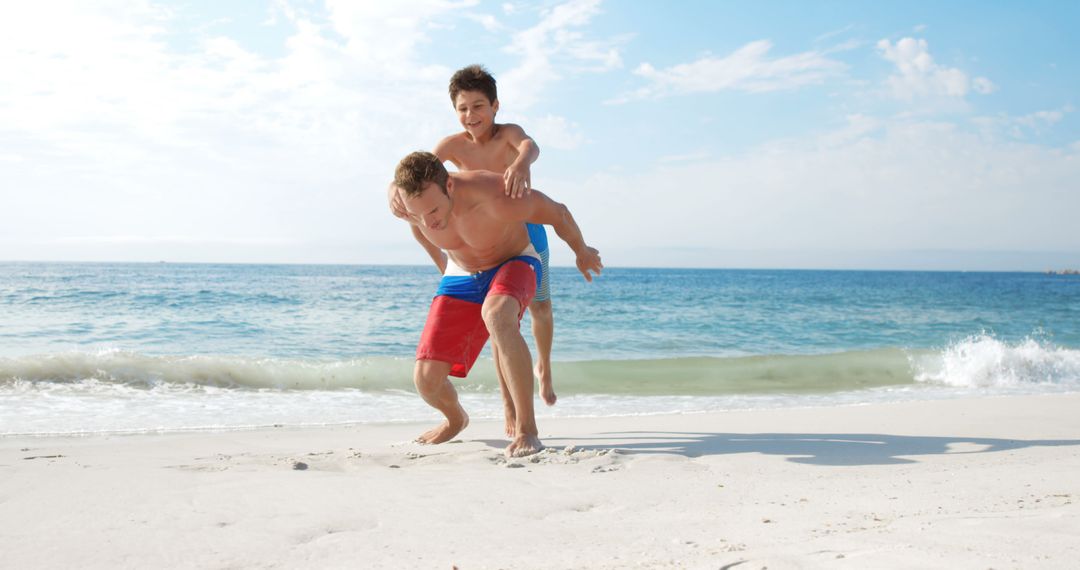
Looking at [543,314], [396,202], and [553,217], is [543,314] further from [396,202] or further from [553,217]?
[396,202]

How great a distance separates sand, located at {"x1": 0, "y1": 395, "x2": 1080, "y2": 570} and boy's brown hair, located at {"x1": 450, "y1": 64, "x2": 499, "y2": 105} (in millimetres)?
1934

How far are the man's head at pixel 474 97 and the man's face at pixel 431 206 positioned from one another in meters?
0.81

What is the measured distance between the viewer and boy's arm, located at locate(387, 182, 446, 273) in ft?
12.1

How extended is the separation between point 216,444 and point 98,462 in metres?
0.77

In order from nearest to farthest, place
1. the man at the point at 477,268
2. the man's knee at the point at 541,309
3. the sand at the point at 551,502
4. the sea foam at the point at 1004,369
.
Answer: the sand at the point at 551,502 → the man at the point at 477,268 → the man's knee at the point at 541,309 → the sea foam at the point at 1004,369

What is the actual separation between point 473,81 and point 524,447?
1.98m

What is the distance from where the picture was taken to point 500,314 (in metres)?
3.75

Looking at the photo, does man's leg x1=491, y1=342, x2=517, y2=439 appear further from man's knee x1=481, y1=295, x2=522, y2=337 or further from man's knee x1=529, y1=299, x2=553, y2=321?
man's knee x1=481, y1=295, x2=522, y2=337

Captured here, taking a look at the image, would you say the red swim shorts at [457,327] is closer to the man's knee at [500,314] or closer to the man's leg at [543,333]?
the man's knee at [500,314]

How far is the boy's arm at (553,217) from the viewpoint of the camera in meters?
3.73

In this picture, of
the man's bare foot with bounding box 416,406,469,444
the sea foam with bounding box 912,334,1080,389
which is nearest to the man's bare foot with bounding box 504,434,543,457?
the man's bare foot with bounding box 416,406,469,444

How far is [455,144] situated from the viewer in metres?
4.48

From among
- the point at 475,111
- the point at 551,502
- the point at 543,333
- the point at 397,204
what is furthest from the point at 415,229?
the point at 551,502

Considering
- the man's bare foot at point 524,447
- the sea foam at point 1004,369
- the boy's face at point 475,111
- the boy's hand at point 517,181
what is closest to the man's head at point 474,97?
the boy's face at point 475,111
